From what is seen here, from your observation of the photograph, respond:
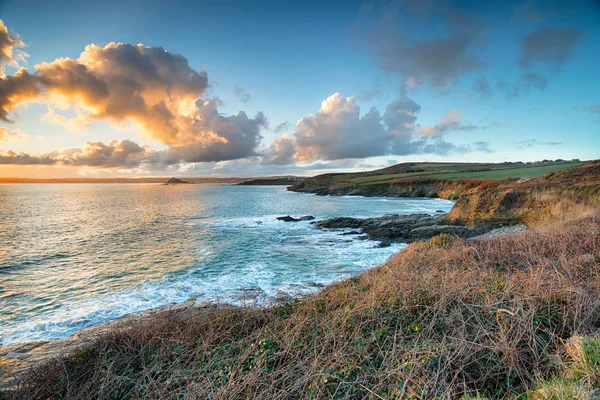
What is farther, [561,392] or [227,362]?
[227,362]

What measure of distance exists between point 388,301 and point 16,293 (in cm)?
1977

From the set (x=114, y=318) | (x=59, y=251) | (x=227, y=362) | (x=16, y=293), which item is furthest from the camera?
(x=59, y=251)

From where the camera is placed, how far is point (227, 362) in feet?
17.5

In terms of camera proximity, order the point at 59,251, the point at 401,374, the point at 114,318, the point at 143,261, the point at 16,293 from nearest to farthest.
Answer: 1. the point at 401,374
2. the point at 114,318
3. the point at 16,293
4. the point at 143,261
5. the point at 59,251

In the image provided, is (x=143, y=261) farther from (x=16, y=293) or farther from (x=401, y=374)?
(x=401, y=374)

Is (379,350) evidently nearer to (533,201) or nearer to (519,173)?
(533,201)

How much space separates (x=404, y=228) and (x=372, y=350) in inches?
1004

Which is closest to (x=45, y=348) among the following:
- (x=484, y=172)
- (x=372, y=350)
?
(x=372, y=350)

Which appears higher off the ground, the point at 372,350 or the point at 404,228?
the point at 372,350

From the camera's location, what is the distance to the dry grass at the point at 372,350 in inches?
175

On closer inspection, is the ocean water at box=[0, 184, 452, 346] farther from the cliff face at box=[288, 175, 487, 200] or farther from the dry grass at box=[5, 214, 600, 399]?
the cliff face at box=[288, 175, 487, 200]

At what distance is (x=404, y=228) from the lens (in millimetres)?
29109

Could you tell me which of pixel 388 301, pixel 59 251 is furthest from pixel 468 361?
pixel 59 251

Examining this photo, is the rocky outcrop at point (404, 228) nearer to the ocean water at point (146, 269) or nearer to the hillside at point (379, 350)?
the ocean water at point (146, 269)
